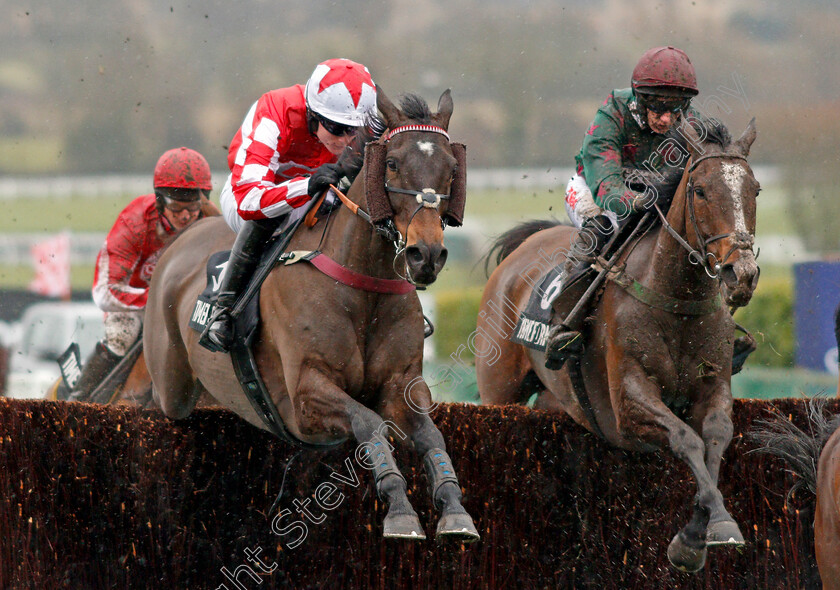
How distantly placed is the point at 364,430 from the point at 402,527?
0.41 meters

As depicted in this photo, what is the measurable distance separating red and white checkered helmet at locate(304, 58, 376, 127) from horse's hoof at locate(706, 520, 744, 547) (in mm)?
2119

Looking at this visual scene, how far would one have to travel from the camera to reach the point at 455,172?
3826 millimetres

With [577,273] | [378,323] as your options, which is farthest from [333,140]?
[577,273]

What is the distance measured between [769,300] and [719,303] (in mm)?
10684

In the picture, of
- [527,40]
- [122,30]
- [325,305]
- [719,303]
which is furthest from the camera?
[122,30]

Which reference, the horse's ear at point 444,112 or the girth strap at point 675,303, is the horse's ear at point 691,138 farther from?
the horse's ear at point 444,112

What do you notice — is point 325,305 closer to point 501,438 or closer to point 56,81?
point 501,438

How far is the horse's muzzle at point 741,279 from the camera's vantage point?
384 centimetres

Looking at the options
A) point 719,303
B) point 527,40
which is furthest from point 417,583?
point 527,40

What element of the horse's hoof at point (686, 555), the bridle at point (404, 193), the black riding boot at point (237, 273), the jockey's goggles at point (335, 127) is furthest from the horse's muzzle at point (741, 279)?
the black riding boot at point (237, 273)

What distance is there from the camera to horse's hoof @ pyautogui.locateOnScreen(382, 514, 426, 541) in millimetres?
3555

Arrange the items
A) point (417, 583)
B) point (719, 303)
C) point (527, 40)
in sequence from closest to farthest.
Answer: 1. point (719, 303)
2. point (417, 583)
3. point (527, 40)

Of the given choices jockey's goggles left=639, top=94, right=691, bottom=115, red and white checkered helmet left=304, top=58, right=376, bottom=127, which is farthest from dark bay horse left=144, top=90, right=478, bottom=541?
jockey's goggles left=639, top=94, right=691, bottom=115

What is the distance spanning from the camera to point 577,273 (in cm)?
506
